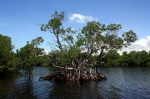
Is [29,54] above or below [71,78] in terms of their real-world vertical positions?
above

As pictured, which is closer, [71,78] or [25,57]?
[71,78]

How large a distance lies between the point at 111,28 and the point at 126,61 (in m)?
119

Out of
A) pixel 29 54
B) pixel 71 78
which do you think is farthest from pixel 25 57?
pixel 71 78

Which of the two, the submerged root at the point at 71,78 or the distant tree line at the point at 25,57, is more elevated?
the distant tree line at the point at 25,57

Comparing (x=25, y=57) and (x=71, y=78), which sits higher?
(x=25, y=57)

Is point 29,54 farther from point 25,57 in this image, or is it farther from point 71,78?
point 71,78

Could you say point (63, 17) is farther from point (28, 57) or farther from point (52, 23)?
point (28, 57)

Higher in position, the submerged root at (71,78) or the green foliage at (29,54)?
the green foliage at (29,54)

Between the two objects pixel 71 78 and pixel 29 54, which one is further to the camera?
pixel 29 54

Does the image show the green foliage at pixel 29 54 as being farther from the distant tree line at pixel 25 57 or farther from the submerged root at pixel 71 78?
the submerged root at pixel 71 78

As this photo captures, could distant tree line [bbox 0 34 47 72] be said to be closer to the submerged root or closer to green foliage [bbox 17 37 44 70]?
green foliage [bbox 17 37 44 70]

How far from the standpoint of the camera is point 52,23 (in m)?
53.2

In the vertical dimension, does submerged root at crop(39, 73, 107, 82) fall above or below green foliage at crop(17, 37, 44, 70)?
below

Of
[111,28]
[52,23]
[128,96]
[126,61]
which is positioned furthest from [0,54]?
[126,61]
